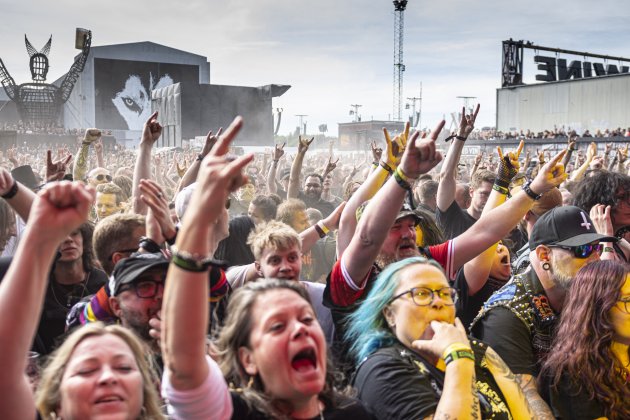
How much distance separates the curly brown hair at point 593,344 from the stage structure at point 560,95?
35.0 m

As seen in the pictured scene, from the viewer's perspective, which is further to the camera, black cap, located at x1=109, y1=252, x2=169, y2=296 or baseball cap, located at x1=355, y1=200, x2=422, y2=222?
baseball cap, located at x1=355, y1=200, x2=422, y2=222

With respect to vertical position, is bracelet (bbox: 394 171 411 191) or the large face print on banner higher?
the large face print on banner

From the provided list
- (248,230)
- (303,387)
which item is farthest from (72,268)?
(303,387)

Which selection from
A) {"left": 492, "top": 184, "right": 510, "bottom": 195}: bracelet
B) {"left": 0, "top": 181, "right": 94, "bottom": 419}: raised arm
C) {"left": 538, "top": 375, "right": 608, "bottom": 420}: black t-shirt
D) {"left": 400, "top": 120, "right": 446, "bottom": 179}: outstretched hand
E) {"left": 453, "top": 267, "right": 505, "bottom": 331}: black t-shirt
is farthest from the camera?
{"left": 492, "top": 184, "right": 510, "bottom": 195}: bracelet

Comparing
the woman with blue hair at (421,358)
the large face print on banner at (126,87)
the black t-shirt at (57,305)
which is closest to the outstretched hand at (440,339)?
the woman with blue hair at (421,358)

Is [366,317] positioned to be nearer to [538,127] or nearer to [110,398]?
[110,398]

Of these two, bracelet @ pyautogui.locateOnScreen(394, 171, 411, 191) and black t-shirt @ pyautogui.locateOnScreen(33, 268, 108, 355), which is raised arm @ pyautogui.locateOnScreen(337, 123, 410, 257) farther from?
black t-shirt @ pyautogui.locateOnScreen(33, 268, 108, 355)

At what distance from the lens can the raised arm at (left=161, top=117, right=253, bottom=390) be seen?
5.81 ft

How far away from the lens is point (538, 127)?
131 ft

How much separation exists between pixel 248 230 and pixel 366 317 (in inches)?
97.6

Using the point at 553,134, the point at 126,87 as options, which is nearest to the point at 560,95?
the point at 553,134

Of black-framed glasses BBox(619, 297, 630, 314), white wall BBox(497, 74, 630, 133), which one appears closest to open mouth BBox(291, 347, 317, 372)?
black-framed glasses BBox(619, 297, 630, 314)

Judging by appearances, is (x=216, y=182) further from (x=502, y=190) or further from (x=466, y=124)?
(x=466, y=124)

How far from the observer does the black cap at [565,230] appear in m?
3.47
